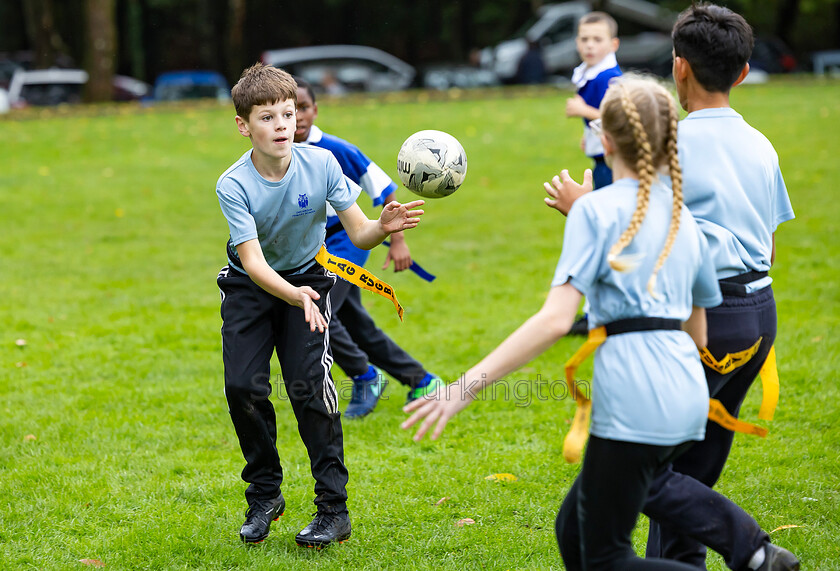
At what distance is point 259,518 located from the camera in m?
4.12

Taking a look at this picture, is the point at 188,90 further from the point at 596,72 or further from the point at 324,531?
the point at 324,531

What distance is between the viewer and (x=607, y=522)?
2.79 metres

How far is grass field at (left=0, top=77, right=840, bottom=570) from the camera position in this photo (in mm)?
4188

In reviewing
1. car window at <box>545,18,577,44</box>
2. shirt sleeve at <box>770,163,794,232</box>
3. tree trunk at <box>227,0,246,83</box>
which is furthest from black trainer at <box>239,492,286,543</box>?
car window at <box>545,18,577,44</box>

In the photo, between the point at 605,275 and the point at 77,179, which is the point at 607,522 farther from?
the point at 77,179

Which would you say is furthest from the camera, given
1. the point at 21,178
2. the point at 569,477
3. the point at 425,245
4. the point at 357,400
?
the point at 21,178

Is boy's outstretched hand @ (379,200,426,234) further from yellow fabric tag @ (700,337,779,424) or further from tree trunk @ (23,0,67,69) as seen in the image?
tree trunk @ (23,0,67,69)

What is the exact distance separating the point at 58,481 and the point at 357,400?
1942 millimetres

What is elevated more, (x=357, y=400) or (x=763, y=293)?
(x=763, y=293)

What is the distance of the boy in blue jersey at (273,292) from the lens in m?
3.92

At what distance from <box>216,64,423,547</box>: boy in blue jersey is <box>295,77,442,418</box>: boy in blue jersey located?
1.25m

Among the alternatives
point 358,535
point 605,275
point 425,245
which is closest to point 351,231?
point 358,535

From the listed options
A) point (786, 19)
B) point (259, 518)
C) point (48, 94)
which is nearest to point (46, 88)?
point (48, 94)

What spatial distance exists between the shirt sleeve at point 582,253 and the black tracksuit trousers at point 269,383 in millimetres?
1662
